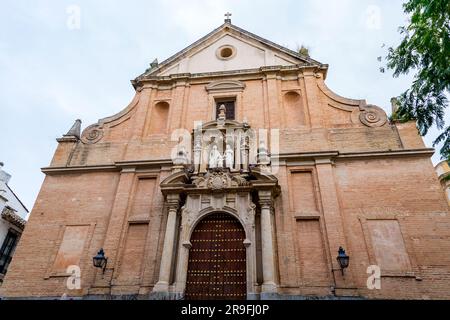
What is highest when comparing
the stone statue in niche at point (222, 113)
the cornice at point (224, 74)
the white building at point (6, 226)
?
the cornice at point (224, 74)

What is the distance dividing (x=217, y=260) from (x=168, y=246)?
159 centimetres

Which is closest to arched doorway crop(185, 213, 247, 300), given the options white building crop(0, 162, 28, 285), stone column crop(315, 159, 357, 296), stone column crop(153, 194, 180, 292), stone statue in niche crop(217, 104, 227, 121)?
stone column crop(153, 194, 180, 292)

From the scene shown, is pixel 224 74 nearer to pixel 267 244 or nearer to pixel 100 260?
pixel 267 244

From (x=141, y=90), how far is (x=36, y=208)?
657 cm

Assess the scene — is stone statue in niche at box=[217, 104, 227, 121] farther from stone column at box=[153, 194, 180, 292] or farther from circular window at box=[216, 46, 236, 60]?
stone column at box=[153, 194, 180, 292]

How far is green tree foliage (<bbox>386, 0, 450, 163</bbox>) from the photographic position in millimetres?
7132

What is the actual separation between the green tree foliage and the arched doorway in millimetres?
6251

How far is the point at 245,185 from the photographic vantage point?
→ 10.3m

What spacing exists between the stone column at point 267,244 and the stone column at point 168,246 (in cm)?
280

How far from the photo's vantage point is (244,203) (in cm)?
1020

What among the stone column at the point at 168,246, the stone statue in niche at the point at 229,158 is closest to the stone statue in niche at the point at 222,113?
the stone statue in niche at the point at 229,158

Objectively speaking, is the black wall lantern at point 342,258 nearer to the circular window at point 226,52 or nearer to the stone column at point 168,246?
the stone column at point 168,246

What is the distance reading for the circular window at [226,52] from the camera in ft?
48.8

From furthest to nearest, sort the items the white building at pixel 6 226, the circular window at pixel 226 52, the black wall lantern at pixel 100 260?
the white building at pixel 6 226 < the circular window at pixel 226 52 < the black wall lantern at pixel 100 260
